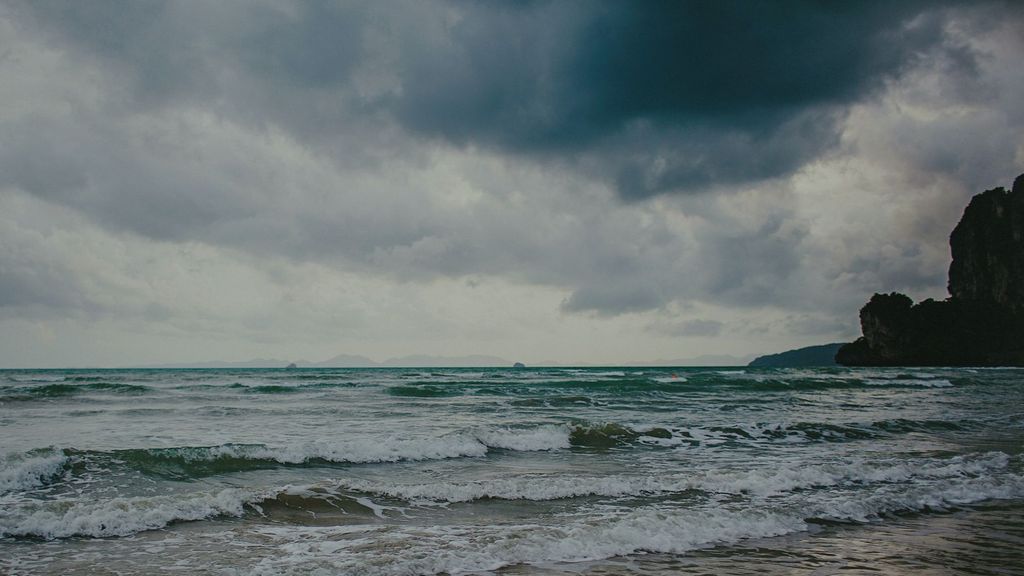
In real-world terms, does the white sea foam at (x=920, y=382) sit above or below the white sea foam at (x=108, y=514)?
below

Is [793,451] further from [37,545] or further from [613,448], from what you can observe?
[37,545]

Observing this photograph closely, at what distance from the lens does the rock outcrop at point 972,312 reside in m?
88.8

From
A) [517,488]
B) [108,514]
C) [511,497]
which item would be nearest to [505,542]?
[511,497]

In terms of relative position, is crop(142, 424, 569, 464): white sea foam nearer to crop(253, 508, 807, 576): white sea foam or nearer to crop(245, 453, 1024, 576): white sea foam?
crop(245, 453, 1024, 576): white sea foam

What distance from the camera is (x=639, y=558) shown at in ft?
20.5

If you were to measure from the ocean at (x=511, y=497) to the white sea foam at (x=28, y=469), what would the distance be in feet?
0.15

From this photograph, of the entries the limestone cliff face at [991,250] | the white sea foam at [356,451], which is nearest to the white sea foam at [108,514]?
the white sea foam at [356,451]

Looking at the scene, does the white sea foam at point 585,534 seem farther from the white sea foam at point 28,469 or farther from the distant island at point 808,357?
the distant island at point 808,357

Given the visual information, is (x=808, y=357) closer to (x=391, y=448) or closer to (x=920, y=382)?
(x=920, y=382)

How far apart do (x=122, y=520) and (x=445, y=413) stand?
14.7 metres

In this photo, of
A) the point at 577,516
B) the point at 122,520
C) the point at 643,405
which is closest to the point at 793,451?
the point at 577,516

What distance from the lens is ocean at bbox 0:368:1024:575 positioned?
6.16m

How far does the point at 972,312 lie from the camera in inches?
3639

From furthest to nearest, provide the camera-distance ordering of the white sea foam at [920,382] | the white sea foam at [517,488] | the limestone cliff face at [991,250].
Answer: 1. the limestone cliff face at [991,250]
2. the white sea foam at [920,382]
3. the white sea foam at [517,488]
